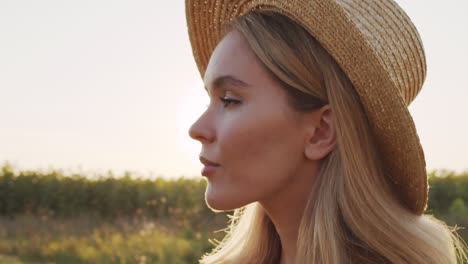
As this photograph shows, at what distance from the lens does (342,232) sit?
2801mm

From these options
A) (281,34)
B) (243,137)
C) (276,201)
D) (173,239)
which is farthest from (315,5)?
(173,239)

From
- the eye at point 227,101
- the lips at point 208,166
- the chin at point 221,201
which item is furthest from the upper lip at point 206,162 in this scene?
the eye at point 227,101

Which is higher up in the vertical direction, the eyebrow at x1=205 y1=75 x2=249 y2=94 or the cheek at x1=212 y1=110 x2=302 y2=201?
the eyebrow at x1=205 y1=75 x2=249 y2=94

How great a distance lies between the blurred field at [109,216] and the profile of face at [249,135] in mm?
7467

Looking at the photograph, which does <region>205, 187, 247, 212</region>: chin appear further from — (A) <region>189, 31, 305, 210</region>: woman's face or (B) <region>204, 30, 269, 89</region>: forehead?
(B) <region>204, 30, 269, 89</region>: forehead

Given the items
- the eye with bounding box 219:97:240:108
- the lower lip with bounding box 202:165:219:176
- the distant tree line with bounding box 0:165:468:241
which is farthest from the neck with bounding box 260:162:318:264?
the distant tree line with bounding box 0:165:468:241

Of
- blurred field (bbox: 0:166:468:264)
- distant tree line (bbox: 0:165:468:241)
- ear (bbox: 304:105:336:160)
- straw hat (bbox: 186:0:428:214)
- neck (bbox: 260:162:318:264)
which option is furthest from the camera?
distant tree line (bbox: 0:165:468:241)

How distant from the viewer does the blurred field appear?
1121cm

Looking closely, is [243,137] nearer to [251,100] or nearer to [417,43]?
[251,100]

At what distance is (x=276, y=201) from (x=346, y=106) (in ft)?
1.68

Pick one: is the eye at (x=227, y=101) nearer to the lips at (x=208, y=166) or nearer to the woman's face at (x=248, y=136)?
the woman's face at (x=248, y=136)

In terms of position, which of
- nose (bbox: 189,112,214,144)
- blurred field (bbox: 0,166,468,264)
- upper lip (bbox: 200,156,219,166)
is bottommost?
blurred field (bbox: 0,166,468,264)

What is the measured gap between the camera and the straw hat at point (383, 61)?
269cm

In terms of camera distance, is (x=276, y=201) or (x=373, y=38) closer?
(x=373, y=38)
